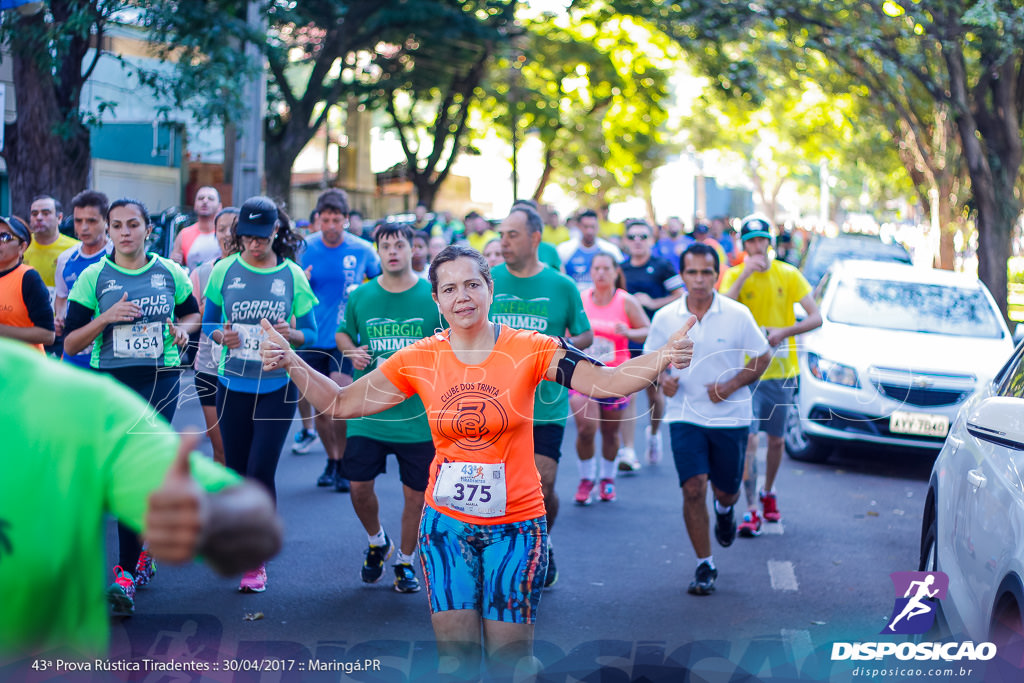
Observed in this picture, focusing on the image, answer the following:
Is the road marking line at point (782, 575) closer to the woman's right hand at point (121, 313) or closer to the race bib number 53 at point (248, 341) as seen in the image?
the race bib number 53 at point (248, 341)

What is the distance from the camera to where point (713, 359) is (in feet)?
20.8

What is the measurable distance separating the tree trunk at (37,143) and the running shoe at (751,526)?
8.18 m

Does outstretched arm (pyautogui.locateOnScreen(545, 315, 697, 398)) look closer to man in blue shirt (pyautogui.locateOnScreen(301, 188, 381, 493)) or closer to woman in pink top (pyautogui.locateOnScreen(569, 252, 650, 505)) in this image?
woman in pink top (pyautogui.locateOnScreen(569, 252, 650, 505))

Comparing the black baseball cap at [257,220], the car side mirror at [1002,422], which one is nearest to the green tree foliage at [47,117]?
the black baseball cap at [257,220]

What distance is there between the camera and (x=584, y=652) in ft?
17.6

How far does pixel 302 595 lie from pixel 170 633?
87 cm

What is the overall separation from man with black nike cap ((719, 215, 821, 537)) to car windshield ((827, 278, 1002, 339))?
2427 mm

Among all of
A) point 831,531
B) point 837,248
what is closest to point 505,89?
point 837,248

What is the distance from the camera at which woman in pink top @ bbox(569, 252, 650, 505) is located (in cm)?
837

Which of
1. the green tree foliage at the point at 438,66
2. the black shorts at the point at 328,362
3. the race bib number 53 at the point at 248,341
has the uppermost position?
the green tree foliage at the point at 438,66

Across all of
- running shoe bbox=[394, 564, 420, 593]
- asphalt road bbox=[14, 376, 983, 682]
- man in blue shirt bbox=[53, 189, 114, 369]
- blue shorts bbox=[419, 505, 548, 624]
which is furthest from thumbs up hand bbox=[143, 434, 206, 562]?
man in blue shirt bbox=[53, 189, 114, 369]

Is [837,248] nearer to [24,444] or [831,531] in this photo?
[831,531]

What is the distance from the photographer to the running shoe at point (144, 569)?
6141mm

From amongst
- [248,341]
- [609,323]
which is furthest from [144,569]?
[609,323]
